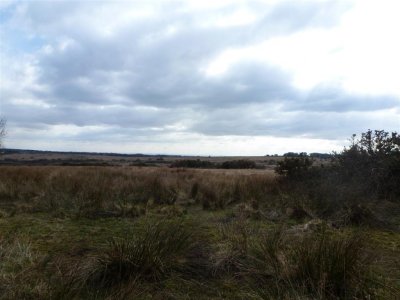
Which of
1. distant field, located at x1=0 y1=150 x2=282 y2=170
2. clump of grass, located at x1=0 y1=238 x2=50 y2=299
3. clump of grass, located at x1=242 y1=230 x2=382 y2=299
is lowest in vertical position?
clump of grass, located at x1=0 y1=238 x2=50 y2=299

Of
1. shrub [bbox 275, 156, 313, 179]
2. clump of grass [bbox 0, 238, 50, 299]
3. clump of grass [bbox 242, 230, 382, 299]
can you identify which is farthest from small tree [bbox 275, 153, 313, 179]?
clump of grass [bbox 0, 238, 50, 299]

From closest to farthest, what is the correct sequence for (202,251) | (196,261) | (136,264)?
(136,264), (196,261), (202,251)

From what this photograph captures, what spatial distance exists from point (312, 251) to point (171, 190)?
1003 centimetres

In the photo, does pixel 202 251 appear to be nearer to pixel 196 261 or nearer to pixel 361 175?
pixel 196 261

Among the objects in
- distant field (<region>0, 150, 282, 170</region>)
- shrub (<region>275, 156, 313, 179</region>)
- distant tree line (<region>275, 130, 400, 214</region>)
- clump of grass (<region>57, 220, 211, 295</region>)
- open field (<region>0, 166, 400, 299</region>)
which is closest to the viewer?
open field (<region>0, 166, 400, 299</region>)

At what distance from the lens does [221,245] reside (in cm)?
570

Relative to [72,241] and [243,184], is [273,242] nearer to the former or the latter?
[72,241]

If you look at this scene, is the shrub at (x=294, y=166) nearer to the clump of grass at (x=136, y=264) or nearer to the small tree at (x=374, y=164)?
the small tree at (x=374, y=164)

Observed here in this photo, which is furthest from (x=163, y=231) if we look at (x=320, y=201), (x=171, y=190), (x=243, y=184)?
(x=243, y=184)

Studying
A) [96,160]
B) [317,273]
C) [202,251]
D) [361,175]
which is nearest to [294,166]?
[361,175]

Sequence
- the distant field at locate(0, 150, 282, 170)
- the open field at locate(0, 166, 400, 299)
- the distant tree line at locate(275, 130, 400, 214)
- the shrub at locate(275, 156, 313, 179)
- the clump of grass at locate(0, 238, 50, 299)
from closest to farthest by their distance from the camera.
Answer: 1. the clump of grass at locate(0, 238, 50, 299)
2. the open field at locate(0, 166, 400, 299)
3. the distant tree line at locate(275, 130, 400, 214)
4. the shrub at locate(275, 156, 313, 179)
5. the distant field at locate(0, 150, 282, 170)

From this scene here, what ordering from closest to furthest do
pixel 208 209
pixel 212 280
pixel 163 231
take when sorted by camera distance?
pixel 212 280
pixel 163 231
pixel 208 209

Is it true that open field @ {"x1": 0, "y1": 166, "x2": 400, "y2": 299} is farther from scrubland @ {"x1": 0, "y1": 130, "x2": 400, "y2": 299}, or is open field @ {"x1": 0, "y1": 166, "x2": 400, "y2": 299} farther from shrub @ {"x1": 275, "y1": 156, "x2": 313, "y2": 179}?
shrub @ {"x1": 275, "y1": 156, "x2": 313, "y2": 179}

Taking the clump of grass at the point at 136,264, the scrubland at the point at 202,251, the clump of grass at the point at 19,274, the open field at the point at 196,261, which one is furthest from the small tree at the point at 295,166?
the clump of grass at the point at 19,274
